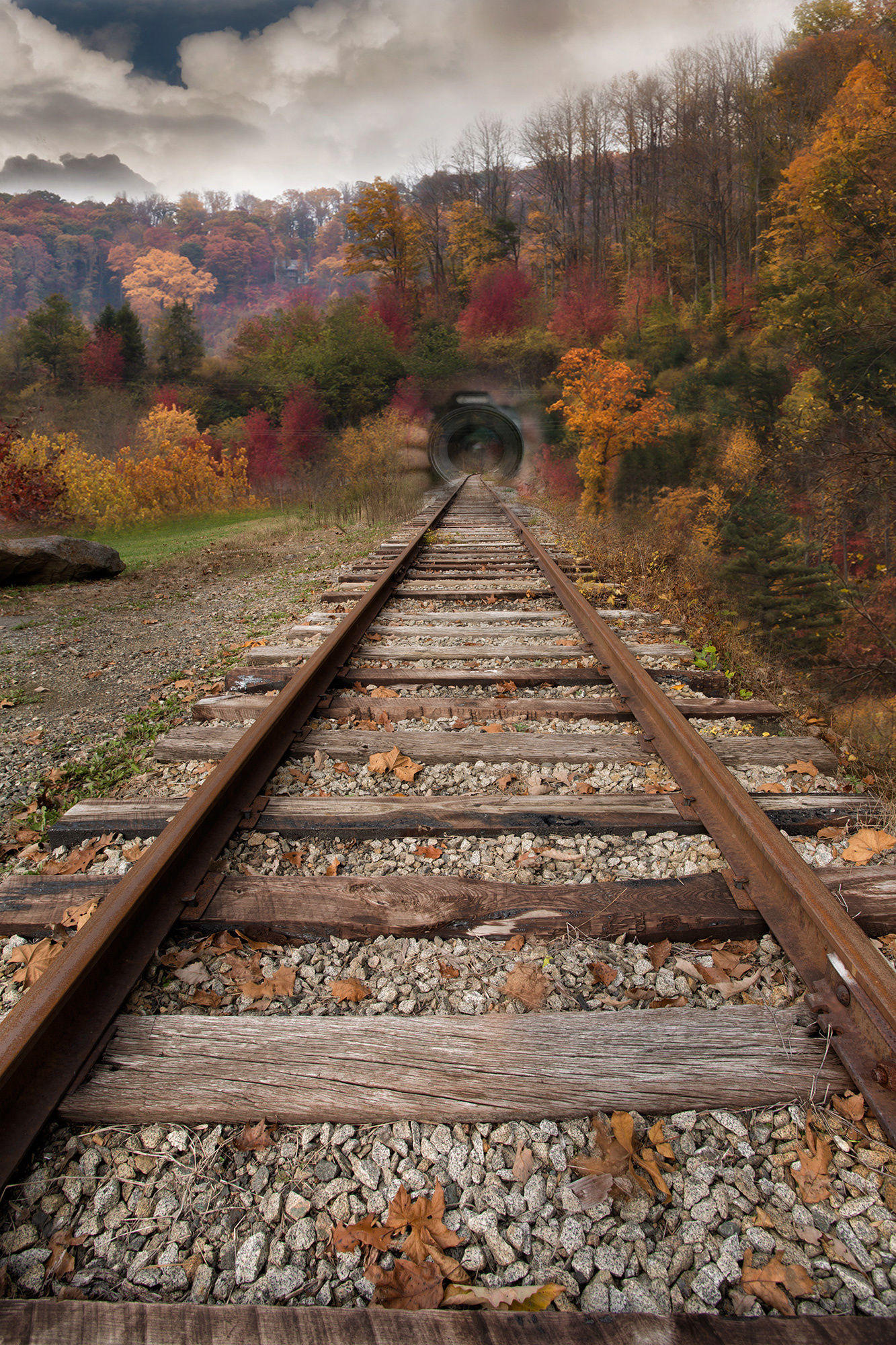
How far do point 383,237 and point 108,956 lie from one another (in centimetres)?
4942

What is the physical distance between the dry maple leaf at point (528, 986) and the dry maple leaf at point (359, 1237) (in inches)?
23.5

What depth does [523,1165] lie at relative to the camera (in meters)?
1.30

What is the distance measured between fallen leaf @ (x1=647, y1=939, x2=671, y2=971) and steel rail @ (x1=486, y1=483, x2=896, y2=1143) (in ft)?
0.90

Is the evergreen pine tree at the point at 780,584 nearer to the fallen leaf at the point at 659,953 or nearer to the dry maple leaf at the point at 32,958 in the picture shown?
the fallen leaf at the point at 659,953

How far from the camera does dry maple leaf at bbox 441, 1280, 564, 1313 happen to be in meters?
1.08

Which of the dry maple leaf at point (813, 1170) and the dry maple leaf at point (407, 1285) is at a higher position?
the dry maple leaf at point (407, 1285)

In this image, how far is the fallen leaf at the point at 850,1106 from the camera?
135 centimetres

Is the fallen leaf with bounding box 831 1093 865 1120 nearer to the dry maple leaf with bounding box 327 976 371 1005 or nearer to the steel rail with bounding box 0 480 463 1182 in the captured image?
the dry maple leaf with bounding box 327 976 371 1005

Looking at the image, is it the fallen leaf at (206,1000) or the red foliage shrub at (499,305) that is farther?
the red foliage shrub at (499,305)

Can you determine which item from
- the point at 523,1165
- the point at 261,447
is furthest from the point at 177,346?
the point at 523,1165

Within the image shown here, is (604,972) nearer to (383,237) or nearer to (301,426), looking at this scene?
(301,426)

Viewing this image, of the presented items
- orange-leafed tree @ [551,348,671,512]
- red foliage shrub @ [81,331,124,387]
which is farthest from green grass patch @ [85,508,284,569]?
red foliage shrub @ [81,331,124,387]

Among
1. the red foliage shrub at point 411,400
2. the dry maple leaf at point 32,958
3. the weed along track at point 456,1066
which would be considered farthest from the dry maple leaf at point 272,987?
the red foliage shrub at point 411,400

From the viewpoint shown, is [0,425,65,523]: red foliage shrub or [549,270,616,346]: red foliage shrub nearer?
[0,425,65,523]: red foliage shrub
